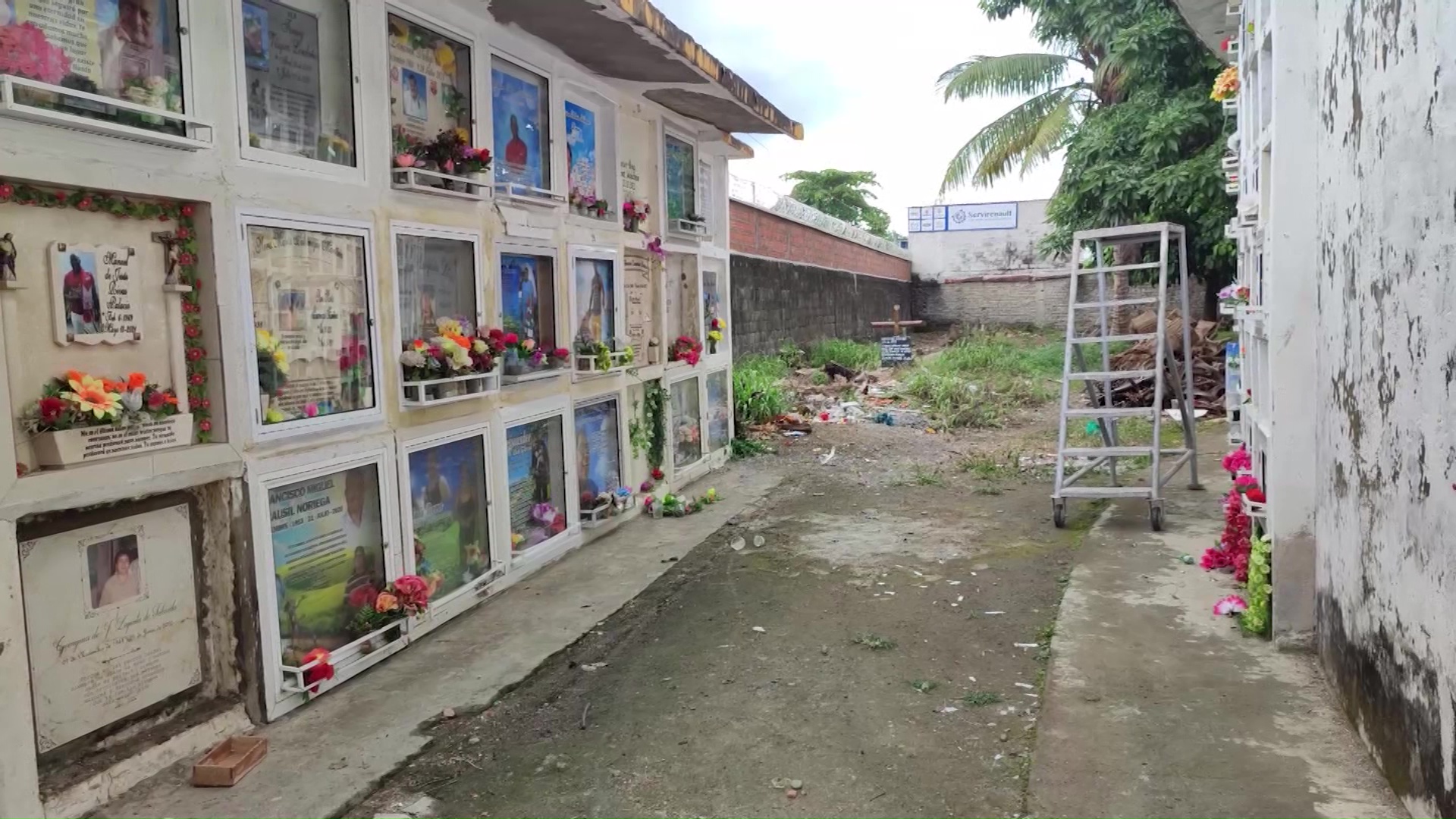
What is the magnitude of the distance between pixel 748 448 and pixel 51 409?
6.74 meters

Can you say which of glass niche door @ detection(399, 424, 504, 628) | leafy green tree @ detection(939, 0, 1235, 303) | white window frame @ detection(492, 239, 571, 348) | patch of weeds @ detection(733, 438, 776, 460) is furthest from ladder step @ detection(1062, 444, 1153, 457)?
leafy green tree @ detection(939, 0, 1235, 303)

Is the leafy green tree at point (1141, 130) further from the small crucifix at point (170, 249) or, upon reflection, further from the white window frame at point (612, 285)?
the small crucifix at point (170, 249)

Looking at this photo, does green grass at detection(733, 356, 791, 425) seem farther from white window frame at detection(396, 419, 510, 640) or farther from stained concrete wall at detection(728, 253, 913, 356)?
white window frame at detection(396, 419, 510, 640)

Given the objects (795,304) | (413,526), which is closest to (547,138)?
(413,526)

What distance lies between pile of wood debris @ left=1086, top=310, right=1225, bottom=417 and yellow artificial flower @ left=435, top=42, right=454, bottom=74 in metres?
7.99

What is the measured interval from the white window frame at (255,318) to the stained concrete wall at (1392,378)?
3459mm

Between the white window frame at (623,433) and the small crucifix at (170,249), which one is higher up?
the small crucifix at (170,249)

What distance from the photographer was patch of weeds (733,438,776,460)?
885 centimetres

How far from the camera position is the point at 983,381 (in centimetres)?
1274

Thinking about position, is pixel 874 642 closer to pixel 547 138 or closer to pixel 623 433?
pixel 623 433

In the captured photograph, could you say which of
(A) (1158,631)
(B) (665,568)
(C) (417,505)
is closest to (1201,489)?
(A) (1158,631)

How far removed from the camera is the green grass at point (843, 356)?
15094 mm

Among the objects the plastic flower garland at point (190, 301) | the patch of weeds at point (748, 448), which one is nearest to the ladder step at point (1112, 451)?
the patch of weeds at point (748, 448)

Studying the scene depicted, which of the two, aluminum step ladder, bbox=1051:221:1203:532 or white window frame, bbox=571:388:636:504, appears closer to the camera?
aluminum step ladder, bbox=1051:221:1203:532
